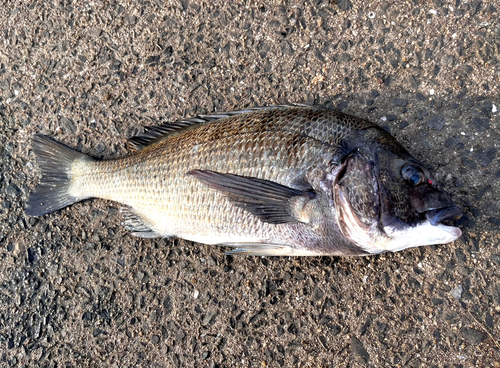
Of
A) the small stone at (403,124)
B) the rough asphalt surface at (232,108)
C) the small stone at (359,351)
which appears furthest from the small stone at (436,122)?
the small stone at (359,351)

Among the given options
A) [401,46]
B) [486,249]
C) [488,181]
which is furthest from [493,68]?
[486,249]

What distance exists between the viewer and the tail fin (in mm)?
2729

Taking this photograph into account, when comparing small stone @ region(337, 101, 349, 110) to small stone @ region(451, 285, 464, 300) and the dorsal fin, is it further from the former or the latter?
small stone @ region(451, 285, 464, 300)

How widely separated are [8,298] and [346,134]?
2.79 metres

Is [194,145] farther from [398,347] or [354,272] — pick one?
[398,347]

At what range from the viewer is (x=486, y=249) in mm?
2256

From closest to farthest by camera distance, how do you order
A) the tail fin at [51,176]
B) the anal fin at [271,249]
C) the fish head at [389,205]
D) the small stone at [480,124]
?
the fish head at [389,205], the anal fin at [271,249], the small stone at [480,124], the tail fin at [51,176]

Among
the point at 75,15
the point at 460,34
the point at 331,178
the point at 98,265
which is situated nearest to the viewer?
the point at 331,178

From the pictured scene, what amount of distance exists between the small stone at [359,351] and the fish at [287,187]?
2.26 feet

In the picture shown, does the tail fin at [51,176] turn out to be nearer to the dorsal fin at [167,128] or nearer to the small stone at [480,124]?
the dorsal fin at [167,128]

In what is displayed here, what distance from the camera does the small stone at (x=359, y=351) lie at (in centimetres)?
230

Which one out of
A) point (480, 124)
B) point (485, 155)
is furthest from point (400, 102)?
point (485, 155)

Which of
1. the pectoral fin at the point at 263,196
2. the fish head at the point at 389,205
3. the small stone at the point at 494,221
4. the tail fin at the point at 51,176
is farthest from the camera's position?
the tail fin at the point at 51,176

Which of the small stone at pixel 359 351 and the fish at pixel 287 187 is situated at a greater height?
the fish at pixel 287 187
